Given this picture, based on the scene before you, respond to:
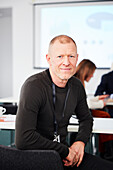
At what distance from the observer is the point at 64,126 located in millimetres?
1393

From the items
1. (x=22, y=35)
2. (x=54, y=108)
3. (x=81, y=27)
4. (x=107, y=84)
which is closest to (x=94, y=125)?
(x=54, y=108)

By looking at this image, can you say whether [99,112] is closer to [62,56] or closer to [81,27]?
[62,56]

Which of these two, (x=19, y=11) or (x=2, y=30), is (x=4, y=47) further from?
(x=19, y=11)

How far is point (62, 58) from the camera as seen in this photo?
1227 mm

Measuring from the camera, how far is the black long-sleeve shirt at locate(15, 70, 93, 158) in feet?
3.78

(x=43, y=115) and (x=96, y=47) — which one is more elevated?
(x=96, y=47)

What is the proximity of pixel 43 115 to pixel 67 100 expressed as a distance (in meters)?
0.17

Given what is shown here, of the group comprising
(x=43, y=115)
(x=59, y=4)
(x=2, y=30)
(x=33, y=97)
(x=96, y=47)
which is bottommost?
(x=43, y=115)

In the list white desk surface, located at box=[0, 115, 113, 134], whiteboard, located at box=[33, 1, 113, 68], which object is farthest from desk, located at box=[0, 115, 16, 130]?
whiteboard, located at box=[33, 1, 113, 68]

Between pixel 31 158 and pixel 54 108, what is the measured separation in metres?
0.45

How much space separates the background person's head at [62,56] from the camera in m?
1.21

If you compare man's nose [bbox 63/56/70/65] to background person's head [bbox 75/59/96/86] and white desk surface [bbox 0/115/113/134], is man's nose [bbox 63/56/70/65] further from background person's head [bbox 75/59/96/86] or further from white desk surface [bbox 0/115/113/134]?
background person's head [bbox 75/59/96/86]

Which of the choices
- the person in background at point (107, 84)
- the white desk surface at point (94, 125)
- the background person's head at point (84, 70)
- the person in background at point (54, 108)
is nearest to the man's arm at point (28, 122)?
the person in background at point (54, 108)

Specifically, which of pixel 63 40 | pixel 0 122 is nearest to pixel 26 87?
pixel 63 40
